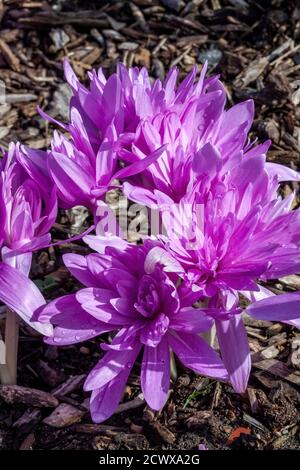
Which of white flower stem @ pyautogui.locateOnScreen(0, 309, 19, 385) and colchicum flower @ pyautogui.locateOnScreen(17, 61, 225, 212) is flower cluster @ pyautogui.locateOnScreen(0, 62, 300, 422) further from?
white flower stem @ pyautogui.locateOnScreen(0, 309, 19, 385)

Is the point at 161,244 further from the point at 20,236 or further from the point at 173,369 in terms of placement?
the point at 173,369

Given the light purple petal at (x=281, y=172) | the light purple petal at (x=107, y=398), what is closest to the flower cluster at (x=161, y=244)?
the light purple petal at (x=107, y=398)

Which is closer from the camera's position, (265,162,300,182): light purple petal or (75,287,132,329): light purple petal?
(75,287,132,329): light purple petal

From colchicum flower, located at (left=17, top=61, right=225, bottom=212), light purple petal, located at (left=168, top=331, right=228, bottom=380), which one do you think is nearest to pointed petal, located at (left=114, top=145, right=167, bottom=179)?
colchicum flower, located at (left=17, top=61, right=225, bottom=212)

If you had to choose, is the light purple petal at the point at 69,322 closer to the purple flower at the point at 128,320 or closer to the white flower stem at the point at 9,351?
the purple flower at the point at 128,320

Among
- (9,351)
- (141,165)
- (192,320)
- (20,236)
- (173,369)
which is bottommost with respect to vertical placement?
(173,369)

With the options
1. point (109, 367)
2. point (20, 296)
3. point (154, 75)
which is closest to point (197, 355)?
point (109, 367)
